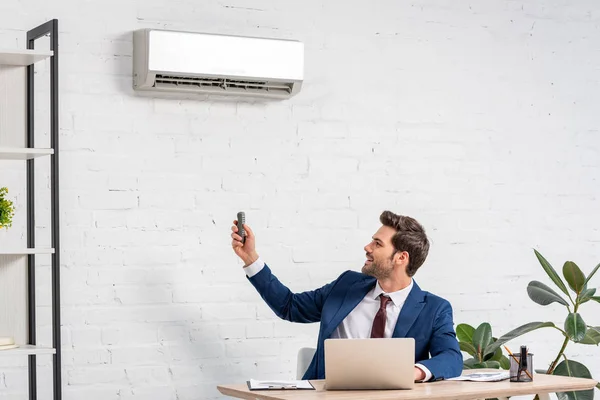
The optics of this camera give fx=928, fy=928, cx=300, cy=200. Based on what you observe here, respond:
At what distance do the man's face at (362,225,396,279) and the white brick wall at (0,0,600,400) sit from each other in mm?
417

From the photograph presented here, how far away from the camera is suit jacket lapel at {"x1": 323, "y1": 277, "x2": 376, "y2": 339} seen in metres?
Answer: 3.35

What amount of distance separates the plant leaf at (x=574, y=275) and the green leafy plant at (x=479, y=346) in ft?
1.22

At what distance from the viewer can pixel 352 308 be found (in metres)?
3.38

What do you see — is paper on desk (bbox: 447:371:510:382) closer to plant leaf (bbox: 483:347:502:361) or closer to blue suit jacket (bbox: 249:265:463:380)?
blue suit jacket (bbox: 249:265:463:380)

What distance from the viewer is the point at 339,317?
3.36 metres

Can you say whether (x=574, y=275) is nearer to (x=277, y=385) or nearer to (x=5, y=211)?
(x=277, y=385)

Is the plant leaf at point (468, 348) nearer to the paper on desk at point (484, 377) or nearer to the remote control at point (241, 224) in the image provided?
the paper on desk at point (484, 377)

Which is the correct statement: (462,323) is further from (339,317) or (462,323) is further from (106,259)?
(106,259)

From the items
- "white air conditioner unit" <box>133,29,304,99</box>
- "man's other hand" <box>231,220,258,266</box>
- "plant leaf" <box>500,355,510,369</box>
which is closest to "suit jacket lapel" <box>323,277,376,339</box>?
"man's other hand" <box>231,220,258,266</box>

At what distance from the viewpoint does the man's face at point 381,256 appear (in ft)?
11.1

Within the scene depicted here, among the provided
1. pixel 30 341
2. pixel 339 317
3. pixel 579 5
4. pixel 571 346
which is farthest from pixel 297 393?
pixel 579 5

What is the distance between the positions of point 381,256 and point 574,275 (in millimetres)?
839

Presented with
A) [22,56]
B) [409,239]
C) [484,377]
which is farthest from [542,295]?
[22,56]

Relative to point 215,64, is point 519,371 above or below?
below
